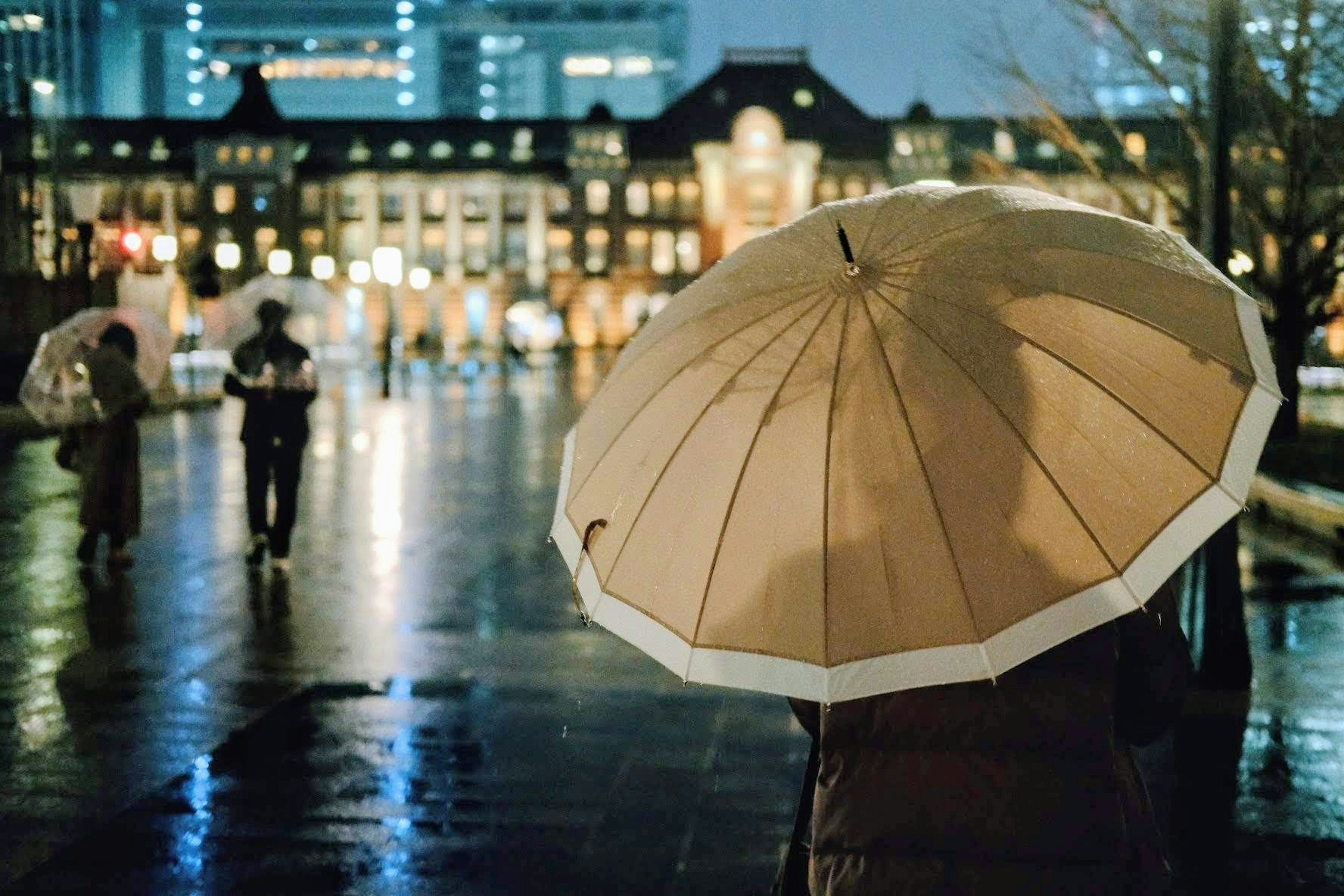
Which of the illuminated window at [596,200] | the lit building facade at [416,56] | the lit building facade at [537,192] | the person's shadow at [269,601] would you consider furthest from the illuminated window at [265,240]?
the person's shadow at [269,601]

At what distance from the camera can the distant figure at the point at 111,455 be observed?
35.9ft

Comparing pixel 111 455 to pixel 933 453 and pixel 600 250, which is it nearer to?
pixel 933 453

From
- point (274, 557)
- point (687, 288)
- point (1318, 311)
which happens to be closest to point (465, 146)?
point (1318, 311)

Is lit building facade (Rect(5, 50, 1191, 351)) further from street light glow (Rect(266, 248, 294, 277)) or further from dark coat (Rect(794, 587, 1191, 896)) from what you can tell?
dark coat (Rect(794, 587, 1191, 896))

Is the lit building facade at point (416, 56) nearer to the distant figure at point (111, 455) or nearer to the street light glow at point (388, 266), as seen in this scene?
the street light glow at point (388, 266)

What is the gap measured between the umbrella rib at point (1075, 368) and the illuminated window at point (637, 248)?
3637 inches

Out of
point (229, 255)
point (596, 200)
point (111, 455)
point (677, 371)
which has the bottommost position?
point (111, 455)

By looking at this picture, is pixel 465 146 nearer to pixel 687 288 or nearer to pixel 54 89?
pixel 54 89

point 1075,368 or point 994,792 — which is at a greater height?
point 1075,368

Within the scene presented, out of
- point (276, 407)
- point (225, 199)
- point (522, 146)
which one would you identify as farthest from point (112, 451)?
point (522, 146)

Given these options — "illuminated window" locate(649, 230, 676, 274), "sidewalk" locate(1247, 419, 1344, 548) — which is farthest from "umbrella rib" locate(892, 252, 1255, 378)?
"illuminated window" locate(649, 230, 676, 274)

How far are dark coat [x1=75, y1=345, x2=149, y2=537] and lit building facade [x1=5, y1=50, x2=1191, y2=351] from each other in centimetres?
7911

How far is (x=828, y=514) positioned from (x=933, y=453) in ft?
0.62

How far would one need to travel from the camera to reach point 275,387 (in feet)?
35.6
